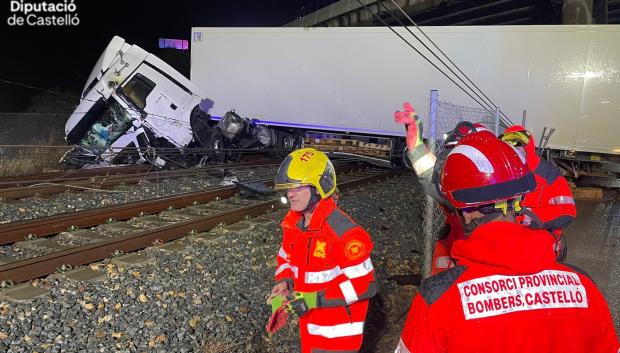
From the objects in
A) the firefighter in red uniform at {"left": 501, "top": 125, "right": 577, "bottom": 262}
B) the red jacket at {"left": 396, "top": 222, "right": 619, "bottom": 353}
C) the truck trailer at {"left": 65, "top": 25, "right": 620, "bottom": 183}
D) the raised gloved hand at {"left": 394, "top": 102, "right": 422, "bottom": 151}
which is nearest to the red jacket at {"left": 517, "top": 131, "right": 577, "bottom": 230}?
the firefighter in red uniform at {"left": 501, "top": 125, "right": 577, "bottom": 262}

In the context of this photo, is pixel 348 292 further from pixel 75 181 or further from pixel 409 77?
pixel 409 77

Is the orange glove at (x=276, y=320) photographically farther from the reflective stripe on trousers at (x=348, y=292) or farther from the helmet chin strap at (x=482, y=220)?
the helmet chin strap at (x=482, y=220)

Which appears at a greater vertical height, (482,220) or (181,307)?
(482,220)

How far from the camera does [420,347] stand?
1.51 meters

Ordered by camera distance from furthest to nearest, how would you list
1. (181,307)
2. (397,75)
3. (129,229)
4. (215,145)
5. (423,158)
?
(397,75) < (215,145) < (129,229) < (181,307) < (423,158)

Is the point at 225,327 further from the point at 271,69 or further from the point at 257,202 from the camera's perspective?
the point at 271,69

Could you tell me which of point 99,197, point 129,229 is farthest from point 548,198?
point 99,197

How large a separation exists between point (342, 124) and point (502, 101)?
5.07 meters

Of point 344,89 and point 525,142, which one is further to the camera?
point 344,89

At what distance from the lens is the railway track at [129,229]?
18.1ft

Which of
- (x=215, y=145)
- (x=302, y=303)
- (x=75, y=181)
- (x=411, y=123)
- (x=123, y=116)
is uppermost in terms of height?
(x=123, y=116)

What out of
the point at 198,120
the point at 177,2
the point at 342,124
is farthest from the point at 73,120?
the point at 177,2

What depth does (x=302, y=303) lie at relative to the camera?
8.58 ft

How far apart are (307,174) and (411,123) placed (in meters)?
0.64
